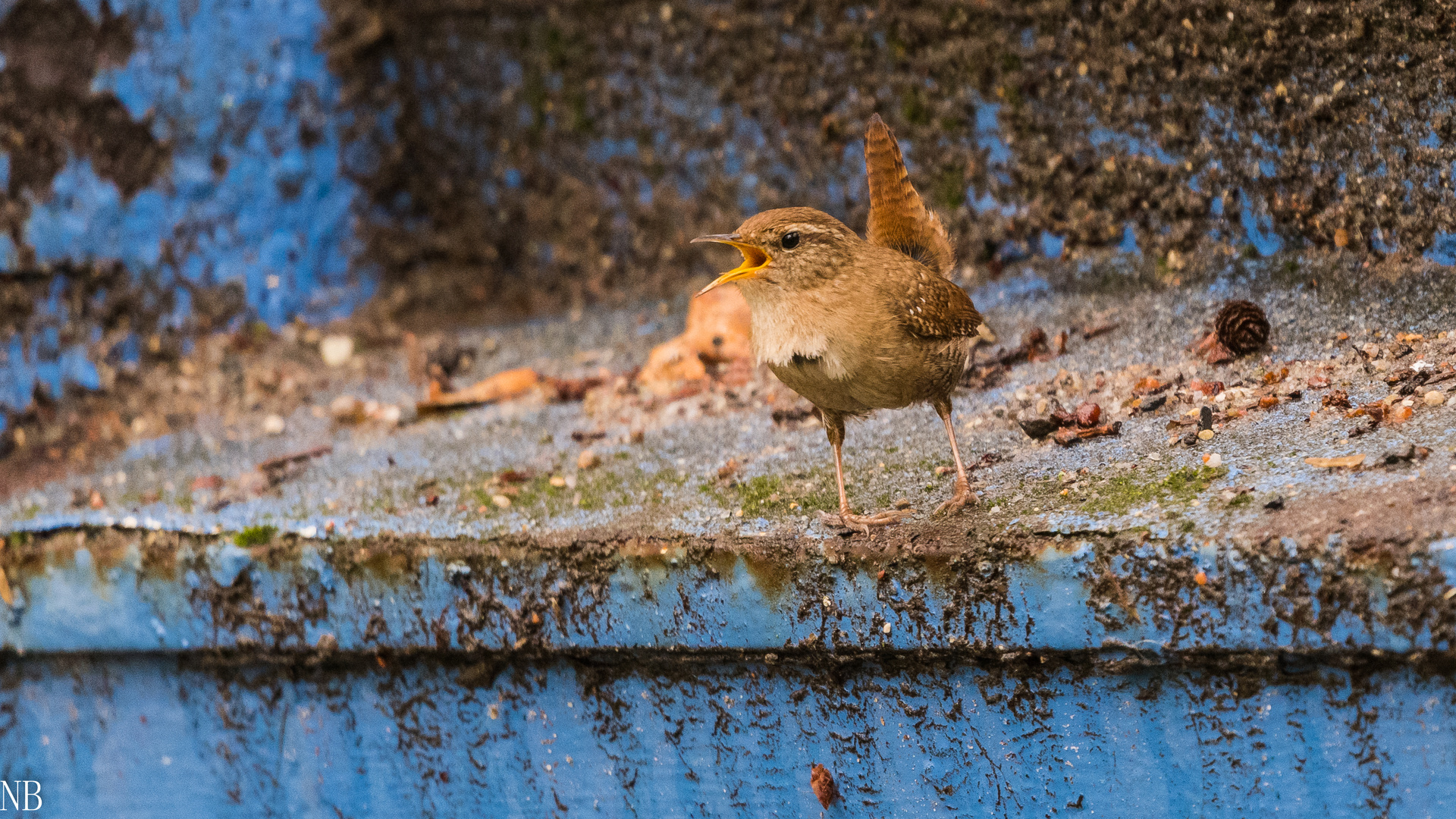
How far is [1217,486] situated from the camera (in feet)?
6.77

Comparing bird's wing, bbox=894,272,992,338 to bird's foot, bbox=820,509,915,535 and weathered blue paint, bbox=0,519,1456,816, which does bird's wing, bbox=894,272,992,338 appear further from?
weathered blue paint, bbox=0,519,1456,816

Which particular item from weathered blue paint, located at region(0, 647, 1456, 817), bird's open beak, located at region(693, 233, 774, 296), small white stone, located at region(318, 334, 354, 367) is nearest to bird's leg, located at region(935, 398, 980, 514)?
weathered blue paint, located at region(0, 647, 1456, 817)

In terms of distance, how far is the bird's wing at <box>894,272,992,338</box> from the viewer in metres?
2.36

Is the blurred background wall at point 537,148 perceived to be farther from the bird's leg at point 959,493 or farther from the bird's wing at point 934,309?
the bird's leg at point 959,493

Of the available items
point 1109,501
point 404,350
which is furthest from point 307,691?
point 1109,501

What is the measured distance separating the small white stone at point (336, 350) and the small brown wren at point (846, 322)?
7.87 feet

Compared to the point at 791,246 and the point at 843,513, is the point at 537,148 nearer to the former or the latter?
the point at 791,246

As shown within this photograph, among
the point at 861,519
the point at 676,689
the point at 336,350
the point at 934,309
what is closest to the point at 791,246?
the point at 934,309

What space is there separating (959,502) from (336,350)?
2.89 m

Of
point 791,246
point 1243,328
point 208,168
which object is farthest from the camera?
point 208,168

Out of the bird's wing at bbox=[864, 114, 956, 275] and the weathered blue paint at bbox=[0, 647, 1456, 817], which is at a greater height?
the bird's wing at bbox=[864, 114, 956, 275]

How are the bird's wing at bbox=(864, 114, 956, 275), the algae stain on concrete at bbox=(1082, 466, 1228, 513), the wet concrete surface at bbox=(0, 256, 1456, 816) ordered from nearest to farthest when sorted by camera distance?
the wet concrete surface at bbox=(0, 256, 1456, 816) < the algae stain on concrete at bbox=(1082, 466, 1228, 513) < the bird's wing at bbox=(864, 114, 956, 275)

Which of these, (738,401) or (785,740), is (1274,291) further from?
(785,740)

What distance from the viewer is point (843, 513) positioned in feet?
7.52
